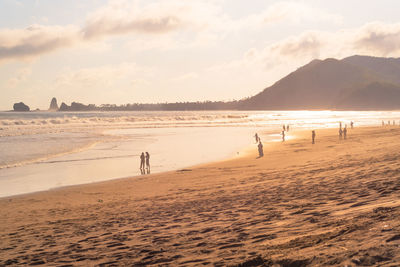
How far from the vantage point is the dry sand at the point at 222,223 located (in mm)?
5613

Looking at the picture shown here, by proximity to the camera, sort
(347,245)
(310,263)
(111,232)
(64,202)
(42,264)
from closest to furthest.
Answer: (310,263) → (347,245) → (42,264) → (111,232) → (64,202)

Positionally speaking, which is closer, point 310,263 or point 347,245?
point 310,263

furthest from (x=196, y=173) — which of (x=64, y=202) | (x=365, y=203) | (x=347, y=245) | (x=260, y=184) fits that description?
(x=347, y=245)

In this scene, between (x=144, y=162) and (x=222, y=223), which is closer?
(x=222, y=223)

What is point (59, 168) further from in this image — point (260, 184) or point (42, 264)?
point (42, 264)

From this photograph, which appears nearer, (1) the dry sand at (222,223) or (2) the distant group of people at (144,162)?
(1) the dry sand at (222,223)

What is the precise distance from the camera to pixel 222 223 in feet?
27.3

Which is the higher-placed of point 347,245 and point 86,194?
point 347,245

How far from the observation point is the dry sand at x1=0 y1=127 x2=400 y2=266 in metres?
5.61

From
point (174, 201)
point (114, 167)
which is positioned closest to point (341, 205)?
point (174, 201)

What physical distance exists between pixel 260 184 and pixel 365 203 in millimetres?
5610

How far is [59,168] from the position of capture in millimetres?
23078

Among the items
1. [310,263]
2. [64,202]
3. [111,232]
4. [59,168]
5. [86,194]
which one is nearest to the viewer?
[310,263]

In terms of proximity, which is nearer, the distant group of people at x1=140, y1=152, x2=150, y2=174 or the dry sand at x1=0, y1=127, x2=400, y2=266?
the dry sand at x1=0, y1=127, x2=400, y2=266
